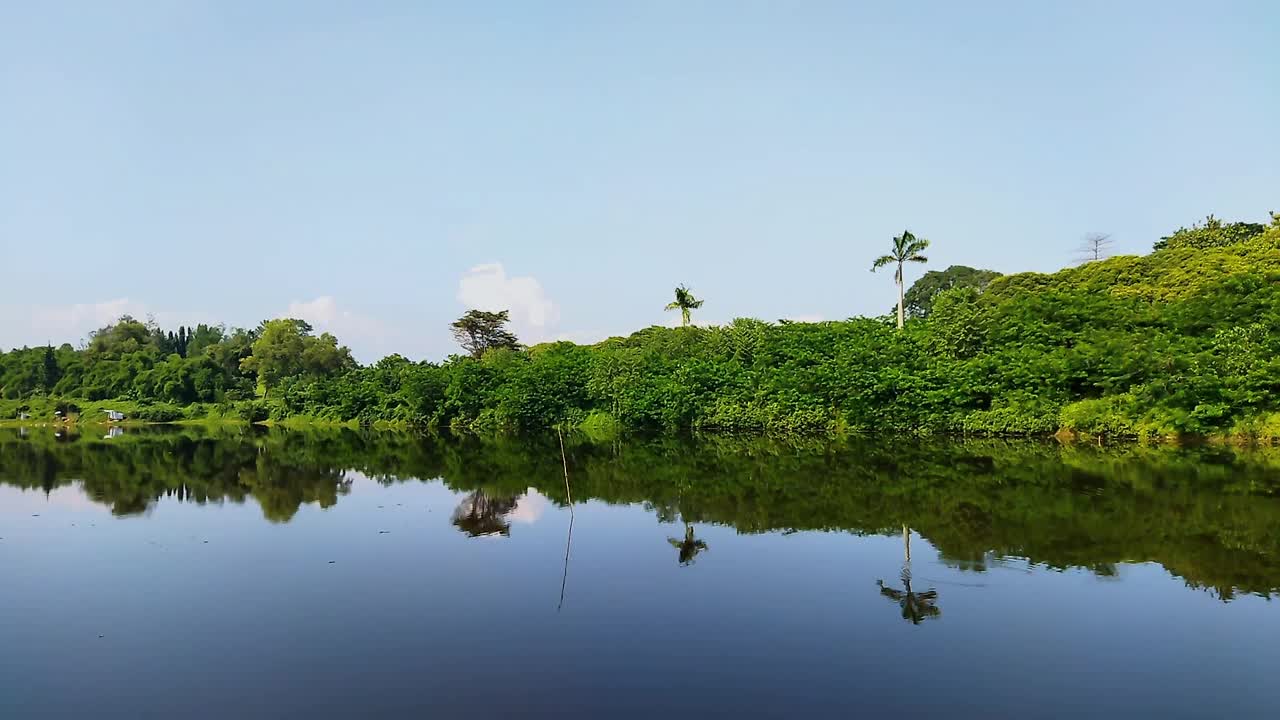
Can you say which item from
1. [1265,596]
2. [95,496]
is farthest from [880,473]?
[95,496]

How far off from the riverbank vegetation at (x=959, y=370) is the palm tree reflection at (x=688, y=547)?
84.9 ft

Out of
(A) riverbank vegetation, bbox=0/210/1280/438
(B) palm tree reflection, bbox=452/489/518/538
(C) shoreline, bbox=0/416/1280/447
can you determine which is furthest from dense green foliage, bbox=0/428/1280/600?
(A) riverbank vegetation, bbox=0/210/1280/438

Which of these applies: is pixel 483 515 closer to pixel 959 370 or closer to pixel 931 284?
pixel 959 370

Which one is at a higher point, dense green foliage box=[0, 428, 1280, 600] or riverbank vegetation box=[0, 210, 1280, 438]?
riverbank vegetation box=[0, 210, 1280, 438]

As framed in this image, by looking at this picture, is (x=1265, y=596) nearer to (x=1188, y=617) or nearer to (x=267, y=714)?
(x=1188, y=617)

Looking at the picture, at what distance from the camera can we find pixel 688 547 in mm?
14242

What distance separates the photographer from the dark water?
761cm

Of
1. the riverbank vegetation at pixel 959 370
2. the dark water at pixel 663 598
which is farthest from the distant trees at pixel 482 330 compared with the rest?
the dark water at pixel 663 598

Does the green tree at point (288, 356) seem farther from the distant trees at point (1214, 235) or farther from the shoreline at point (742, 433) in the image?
the distant trees at point (1214, 235)

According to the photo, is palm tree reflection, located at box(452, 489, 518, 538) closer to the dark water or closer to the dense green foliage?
the dense green foliage

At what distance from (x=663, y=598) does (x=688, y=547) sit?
3.38 meters

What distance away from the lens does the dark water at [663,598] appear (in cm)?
761

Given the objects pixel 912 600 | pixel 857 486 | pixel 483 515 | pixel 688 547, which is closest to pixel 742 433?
pixel 857 486

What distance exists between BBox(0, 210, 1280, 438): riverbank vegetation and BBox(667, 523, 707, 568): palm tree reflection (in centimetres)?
2587
